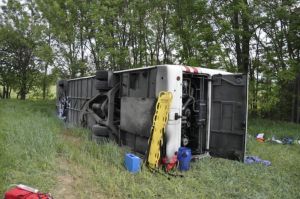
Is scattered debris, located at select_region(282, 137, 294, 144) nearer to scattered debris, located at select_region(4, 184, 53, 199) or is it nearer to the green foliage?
the green foliage

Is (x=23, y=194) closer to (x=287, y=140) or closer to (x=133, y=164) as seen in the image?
(x=133, y=164)

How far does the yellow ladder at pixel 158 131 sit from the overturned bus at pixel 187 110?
13 centimetres

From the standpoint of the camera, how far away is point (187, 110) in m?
6.08

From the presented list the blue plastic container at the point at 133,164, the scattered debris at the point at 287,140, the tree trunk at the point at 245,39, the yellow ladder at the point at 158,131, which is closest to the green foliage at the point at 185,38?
the tree trunk at the point at 245,39

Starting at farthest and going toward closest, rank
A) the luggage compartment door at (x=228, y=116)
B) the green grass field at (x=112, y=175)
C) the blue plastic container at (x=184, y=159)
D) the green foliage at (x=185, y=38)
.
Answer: the green foliage at (x=185, y=38)
the luggage compartment door at (x=228, y=116)
the blue plastic container at (x=184, y=159)
the green grass field at (x=112, y=175)

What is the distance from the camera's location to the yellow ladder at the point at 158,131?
210 inches

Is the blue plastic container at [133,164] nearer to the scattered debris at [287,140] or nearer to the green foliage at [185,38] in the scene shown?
the scattered debris at [287,140]

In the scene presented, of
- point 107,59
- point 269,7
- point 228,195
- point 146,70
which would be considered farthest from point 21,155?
point 107,59

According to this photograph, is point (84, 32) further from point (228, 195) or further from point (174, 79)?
point (228, 195)

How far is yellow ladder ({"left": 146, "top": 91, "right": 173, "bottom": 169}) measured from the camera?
17.5 feet

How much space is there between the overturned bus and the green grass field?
0.40 metres

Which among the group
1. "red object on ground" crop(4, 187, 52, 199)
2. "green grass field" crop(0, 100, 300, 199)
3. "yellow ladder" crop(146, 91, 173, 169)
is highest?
"yellow ladder" crop(146, 91, 173, 169)

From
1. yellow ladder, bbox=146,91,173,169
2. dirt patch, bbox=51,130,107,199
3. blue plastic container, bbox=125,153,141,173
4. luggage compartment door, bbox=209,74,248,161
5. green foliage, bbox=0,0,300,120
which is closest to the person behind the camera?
dirt patch, bbox=51,130,107,199

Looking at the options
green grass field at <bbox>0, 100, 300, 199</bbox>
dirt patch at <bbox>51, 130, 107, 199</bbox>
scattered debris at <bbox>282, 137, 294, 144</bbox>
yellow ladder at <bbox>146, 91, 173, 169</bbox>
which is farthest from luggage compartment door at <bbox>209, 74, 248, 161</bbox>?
scattered debris at <bbox>282, 137, 294, 144</bbox>
